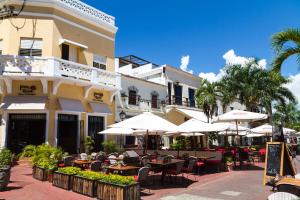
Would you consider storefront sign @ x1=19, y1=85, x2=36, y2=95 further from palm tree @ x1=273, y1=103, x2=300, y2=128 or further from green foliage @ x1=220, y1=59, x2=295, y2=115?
palm tree @ x1=273, y1=103, x2=300, y2=128

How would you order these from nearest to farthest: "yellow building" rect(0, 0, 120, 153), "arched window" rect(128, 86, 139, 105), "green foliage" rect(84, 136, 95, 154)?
"yellow building" rect(0, 0, 120, 153) → "green foliage" rect(84, 136, 95, 154) → "arched window" rect(128, 86, 139, 105)

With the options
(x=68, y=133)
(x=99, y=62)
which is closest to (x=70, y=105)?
(x=68, y=133)

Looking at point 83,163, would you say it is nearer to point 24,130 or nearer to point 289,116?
point 24,130

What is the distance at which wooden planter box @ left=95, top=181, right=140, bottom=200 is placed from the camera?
780cm

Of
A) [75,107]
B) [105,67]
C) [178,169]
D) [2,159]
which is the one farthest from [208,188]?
[105,67]

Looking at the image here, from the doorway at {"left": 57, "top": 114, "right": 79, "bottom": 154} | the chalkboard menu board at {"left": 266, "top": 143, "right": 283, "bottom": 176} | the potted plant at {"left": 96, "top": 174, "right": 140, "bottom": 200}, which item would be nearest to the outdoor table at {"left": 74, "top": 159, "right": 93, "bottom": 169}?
the potted plant at {"left": 96, "top": 174, "right": 140, "bottom": 200}

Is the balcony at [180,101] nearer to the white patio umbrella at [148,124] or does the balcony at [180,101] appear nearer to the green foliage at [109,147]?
the green foliage at [109,147]

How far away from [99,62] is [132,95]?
4.57 meters

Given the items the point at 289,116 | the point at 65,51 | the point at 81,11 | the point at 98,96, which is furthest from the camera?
the point at 289,116

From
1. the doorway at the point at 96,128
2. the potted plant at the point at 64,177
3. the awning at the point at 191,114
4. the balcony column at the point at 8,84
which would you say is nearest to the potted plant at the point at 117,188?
the potted plant at the point at 64,177

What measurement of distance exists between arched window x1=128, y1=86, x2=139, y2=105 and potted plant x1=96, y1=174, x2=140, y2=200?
1528 centimetres

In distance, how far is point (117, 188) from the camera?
7.93m

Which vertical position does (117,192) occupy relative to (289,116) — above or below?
below

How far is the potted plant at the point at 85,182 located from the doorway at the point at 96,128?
9907 mm
